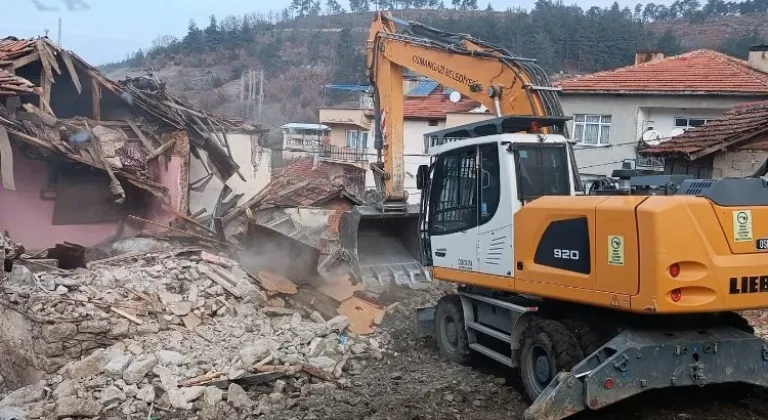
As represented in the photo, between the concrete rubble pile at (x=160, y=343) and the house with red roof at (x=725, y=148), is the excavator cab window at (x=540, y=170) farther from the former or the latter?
the house with red roof at (x=725, y=148)

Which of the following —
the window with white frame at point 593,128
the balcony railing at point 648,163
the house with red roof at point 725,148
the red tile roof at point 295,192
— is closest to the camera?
the house with red roof at point 725,148

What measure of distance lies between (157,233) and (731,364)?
10349 millimetres

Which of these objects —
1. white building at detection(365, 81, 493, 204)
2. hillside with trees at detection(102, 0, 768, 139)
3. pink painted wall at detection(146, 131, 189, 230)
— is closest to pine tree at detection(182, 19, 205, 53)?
hillside with trees at detection(102, 0, 768, 139)

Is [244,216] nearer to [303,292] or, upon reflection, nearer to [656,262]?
[303,292]

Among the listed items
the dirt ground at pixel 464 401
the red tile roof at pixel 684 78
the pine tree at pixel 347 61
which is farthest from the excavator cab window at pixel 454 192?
the pine tree at pixel 347 61

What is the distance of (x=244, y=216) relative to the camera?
15719 mm

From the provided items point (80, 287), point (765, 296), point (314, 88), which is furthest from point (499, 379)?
point (314, 88)

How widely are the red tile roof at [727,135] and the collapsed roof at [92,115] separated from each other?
9.95 metres

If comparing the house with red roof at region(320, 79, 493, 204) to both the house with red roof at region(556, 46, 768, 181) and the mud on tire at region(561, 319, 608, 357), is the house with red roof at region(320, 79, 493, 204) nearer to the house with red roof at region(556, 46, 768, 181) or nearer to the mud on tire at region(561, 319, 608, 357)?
the house with red roof at region(556, 46, 768, 181)

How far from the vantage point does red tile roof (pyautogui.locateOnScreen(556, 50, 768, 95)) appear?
77.8ft

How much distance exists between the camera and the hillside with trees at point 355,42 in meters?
57.5

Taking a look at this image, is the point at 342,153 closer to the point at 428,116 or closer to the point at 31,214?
the point at 428,116

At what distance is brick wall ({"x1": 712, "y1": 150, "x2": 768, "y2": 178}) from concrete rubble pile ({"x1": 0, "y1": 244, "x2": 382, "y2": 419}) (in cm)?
818

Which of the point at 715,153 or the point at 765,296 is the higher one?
the point at 715,153
